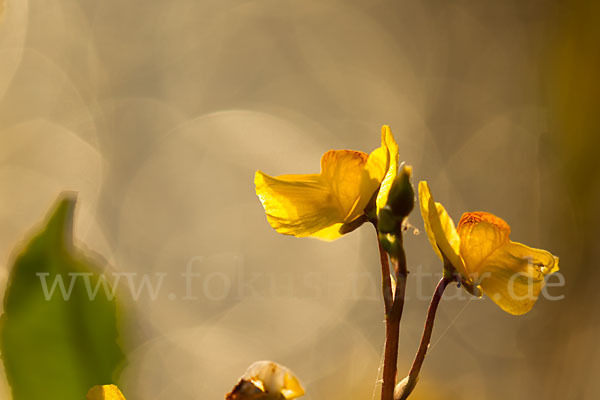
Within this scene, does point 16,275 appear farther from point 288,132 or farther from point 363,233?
point 288,132

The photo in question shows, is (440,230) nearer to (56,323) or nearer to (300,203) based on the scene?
(300,203)

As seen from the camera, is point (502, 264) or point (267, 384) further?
point (502, 264)

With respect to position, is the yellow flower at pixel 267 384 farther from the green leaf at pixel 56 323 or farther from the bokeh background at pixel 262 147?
the bokeh background at pixel 262 147

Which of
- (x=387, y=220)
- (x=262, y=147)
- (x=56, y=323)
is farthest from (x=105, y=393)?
(x=262, y=147)

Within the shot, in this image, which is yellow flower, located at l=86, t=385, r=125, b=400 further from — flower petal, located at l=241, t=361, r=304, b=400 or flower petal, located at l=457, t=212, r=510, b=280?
flower petal, located at l=457, t=212, r=510, b=280

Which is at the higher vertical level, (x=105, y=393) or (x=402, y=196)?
(x=402, y=196)

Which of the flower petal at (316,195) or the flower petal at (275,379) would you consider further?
the flower petal at (316,195)


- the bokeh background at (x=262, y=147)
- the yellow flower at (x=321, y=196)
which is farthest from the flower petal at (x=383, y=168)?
the bokeh background at (x=262, y=147)

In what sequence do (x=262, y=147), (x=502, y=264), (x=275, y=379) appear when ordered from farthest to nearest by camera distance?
(x=262, y=147)
(x=502, y=264)
(x=275, y=379)
